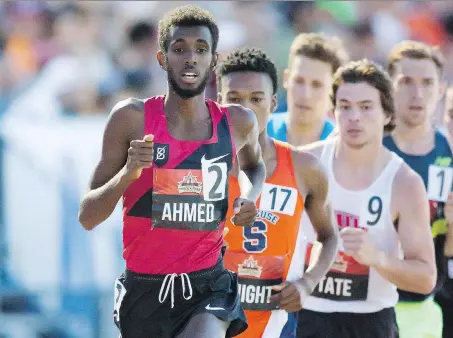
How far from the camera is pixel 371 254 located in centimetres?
529

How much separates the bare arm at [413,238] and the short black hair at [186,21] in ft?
5.99

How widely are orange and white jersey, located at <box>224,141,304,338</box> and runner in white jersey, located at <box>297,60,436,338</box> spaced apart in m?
0.29

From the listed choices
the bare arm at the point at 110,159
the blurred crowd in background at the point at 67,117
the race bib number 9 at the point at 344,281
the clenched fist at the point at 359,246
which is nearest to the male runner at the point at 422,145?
the race bib number 9 at the point at 344,281

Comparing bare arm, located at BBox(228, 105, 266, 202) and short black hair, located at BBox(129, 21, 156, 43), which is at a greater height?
short black hair, located at BBox(129, 21, 156, 43)

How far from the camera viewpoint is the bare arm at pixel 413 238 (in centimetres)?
554

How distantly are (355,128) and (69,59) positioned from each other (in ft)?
14.0

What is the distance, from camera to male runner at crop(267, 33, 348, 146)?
7.13m

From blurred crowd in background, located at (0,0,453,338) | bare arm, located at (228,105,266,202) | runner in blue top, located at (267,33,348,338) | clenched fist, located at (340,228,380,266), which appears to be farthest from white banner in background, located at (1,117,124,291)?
bare arm, located at (228,105,266,202)

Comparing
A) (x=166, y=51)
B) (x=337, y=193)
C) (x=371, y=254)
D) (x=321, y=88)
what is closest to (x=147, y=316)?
(x=166, y=51)

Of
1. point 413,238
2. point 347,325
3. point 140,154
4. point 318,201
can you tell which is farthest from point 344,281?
point 140,154

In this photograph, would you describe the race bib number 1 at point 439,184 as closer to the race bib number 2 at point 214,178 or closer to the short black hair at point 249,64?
the short black hair at point 249,64

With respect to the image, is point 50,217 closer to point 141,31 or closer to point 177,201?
point 141,31

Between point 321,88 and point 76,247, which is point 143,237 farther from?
point 76,247

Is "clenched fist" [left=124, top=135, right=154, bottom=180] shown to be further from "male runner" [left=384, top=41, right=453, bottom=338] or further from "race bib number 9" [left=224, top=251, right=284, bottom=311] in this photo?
"male runner" [left=384, top=41, right=453, bottom=338]
